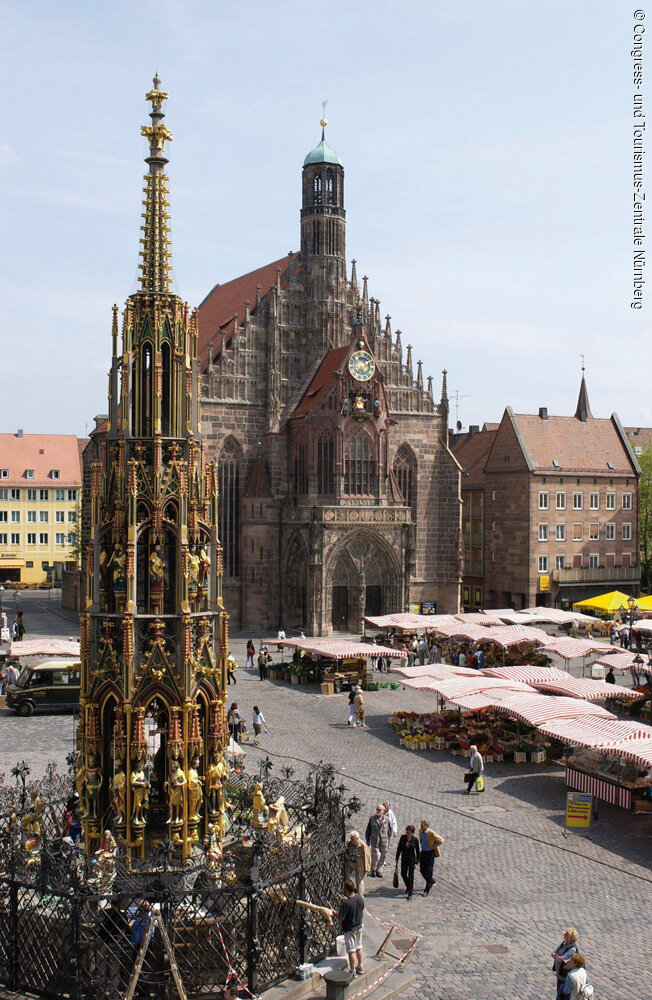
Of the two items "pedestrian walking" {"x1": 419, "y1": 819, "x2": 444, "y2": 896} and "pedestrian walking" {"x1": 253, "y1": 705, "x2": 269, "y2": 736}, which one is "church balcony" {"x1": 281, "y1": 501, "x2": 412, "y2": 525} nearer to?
"pedestrian walking" {"x1": 253, "y1": 705, "x2": 269, "y2": 736}

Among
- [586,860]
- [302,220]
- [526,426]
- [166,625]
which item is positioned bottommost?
[586,860]

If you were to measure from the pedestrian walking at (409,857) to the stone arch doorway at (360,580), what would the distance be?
108 feet

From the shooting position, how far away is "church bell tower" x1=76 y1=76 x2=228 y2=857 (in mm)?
13367

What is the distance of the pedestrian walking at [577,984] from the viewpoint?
1087 centimetres

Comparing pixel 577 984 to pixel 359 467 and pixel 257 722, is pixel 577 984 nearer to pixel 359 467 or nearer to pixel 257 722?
pixel 257 722

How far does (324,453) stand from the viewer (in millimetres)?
49844

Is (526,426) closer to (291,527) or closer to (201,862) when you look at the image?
(291,527)

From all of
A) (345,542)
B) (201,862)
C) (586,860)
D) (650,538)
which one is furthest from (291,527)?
(201,862)

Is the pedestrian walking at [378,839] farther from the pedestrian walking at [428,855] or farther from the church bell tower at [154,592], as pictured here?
the church bell tower at [154,592]

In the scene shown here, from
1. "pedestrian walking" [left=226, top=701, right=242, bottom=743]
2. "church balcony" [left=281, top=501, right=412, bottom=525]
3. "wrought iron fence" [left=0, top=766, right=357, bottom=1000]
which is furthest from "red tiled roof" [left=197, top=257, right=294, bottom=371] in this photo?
"wrought iron fence" [left=0, top=766, right=357, bottom=1000]

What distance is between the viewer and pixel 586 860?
59.2 feet

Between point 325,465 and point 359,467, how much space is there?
170cm

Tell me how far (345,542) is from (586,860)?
32.0 meters

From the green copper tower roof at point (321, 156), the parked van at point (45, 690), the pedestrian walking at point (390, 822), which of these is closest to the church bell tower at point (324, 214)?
the green copper tower roof at point (321, 156)
